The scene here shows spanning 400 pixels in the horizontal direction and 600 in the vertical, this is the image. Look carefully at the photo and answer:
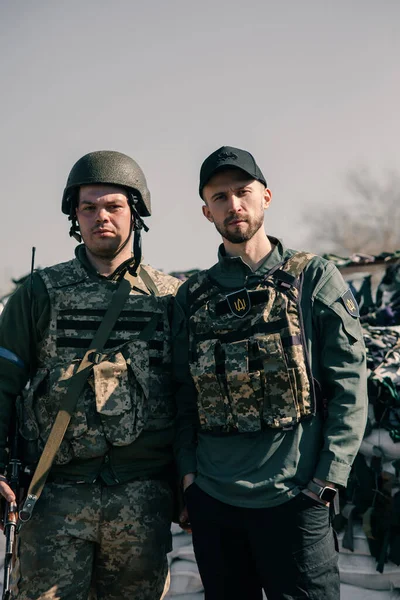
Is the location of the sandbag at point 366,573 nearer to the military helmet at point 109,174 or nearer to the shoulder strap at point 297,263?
the shoulder strap at point 297,263

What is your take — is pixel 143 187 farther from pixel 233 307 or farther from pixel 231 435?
pixel 231 435

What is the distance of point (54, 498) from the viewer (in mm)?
3172

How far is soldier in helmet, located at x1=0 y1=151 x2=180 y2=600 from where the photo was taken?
10.3 ft

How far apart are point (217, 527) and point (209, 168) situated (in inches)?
59.6

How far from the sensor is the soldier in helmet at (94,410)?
3.13 metres

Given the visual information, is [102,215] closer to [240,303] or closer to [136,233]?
[136,233]

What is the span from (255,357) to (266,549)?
29.2 inches

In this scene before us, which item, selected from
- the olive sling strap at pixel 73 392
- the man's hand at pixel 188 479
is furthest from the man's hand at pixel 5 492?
the man's hand at pixel 188 479

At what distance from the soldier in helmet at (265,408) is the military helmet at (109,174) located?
51cm

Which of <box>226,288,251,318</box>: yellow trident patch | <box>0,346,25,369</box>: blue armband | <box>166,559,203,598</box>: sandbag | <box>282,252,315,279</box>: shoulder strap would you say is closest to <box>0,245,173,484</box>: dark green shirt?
<box>0,346,25,369</box>: blue armband

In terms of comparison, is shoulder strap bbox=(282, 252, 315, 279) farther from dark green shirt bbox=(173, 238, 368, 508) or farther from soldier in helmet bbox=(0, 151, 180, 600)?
soldier in helmet bbox=(0, 151, 180, 600)

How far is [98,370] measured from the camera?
319 cm

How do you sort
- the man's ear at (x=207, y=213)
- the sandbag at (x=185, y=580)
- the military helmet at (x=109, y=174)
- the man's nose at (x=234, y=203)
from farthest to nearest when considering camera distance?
the sandbag at (x=185, y=580) < the military helmet at (x=109, y=174) < the man's ear at (x=207, y=213) < the man's nose at (x=234, y=203)

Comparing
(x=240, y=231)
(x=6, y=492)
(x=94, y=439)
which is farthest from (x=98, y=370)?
(x=240, y=231)
